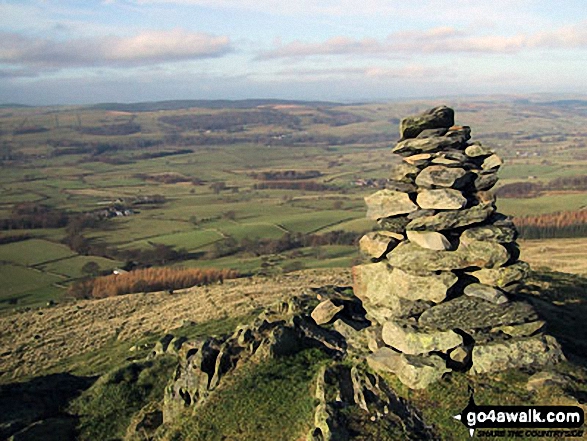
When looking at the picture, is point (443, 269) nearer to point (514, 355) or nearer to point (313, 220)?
point (514, 355)

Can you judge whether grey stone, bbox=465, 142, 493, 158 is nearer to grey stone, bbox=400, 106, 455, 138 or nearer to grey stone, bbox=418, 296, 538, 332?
grey stone, bbox=400, 106, 455, 138

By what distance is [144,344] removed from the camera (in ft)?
116

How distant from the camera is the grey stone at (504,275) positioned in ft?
66.7

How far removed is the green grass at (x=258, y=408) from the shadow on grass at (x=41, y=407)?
5.61 meters

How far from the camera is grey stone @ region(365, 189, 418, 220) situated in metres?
21.8

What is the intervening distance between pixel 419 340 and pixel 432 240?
4049 mm

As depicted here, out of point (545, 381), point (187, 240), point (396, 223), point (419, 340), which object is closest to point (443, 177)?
point (396, 223)

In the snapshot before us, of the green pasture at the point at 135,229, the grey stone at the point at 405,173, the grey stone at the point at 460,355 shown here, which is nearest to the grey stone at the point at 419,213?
the grey stone at the point at 405,173

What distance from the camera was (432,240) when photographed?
817 inches

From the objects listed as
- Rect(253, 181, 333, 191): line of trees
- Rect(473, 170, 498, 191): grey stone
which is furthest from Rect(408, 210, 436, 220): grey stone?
Rect(253, 181, 333, 191): line of trees

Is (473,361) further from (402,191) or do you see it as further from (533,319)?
(402,191)

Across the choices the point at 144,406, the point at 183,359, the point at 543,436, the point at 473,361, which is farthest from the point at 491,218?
the point at 144,406

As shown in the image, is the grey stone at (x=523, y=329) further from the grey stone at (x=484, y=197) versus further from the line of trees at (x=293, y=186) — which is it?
the line of trees at (x=293, y=186)

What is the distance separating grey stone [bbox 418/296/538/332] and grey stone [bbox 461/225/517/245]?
98.5 inches
